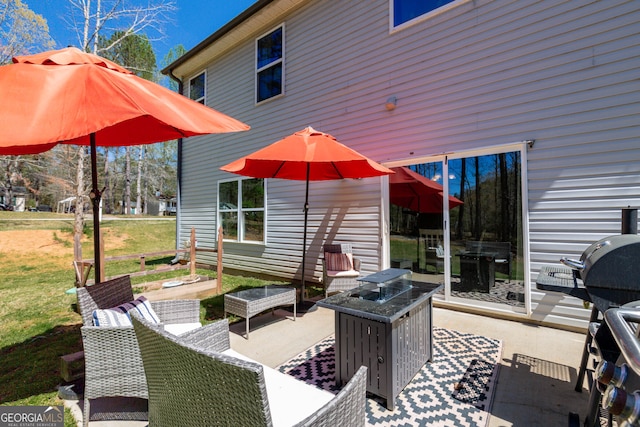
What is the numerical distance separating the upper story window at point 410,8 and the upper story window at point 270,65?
9.50 feet

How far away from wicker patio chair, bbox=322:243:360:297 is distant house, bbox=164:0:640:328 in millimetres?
249

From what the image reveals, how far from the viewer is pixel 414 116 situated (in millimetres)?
5094

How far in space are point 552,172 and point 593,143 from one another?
51cm

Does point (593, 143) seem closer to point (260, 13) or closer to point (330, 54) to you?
point (330, 54)

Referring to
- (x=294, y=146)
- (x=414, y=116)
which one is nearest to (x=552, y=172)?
(x=414, y=116)

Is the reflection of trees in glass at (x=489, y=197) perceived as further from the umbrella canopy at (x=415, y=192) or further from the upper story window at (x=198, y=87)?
the upper story window at (x=198, y=87)

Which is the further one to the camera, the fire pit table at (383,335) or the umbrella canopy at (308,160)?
the umbrella canopy at (308,160)

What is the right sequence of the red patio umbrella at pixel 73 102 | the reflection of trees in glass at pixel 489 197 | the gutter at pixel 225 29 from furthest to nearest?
the gutter at pixel 225 29 < the reflection of trees in glass at pixel 489 197 < the red patio umbrella at pixel 73 102

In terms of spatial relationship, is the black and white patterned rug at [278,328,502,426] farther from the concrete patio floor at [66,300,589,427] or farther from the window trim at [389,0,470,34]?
the window trim at [389,0,470,34]

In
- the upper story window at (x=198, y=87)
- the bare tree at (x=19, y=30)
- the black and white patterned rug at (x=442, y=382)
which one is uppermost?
the bare tree at (x=19, y=30)

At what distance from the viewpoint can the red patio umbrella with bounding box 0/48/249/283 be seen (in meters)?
1.71

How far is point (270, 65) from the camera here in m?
→ 7.46

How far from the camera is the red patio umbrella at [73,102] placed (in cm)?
171

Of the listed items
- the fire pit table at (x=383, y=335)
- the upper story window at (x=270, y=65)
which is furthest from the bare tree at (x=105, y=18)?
the fire pit table at (x=383, y=335)
